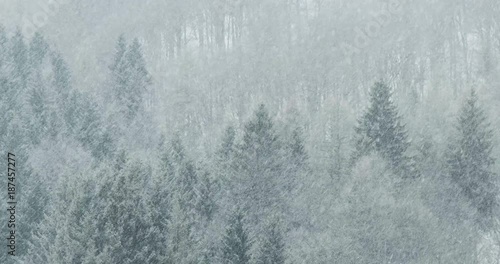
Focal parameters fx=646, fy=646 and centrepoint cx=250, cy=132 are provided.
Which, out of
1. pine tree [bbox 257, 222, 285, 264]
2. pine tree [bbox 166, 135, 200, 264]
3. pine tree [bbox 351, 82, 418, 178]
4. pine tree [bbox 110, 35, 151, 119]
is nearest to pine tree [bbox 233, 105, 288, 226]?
pine tree [bbox 166, 135, 200, 264]

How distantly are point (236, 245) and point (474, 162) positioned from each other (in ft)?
58.0

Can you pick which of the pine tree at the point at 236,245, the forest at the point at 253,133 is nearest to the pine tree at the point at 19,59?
the forest at the point at 253,133

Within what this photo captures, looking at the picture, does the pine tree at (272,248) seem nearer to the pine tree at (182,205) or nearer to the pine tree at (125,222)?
the pine tree at (182,205)

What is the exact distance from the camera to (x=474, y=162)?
41.7 meters

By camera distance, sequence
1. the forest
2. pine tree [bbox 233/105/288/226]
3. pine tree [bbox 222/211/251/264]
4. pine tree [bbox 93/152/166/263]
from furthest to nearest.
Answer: pine tree [bbox 233/105/288/226] < the forest < pine tree [bbox 222/211/251/264] < pine tree [bbox 93/152/166/263]

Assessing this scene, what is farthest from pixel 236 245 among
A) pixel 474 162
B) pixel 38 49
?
pixel 38 49

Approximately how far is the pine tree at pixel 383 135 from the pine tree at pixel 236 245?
11140 millimetres

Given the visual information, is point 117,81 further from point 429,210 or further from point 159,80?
point 429,210

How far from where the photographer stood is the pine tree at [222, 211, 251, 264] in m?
33.4

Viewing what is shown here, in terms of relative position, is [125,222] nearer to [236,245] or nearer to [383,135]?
[236,245]

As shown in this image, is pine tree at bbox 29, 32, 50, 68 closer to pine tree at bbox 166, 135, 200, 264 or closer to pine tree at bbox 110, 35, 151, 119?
pine tree at bbox 110, 35, 151, 119

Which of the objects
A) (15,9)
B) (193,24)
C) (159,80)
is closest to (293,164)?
(159,80)

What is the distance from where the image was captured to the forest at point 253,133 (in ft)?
111

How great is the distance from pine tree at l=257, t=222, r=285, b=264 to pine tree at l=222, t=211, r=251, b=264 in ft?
3.50
